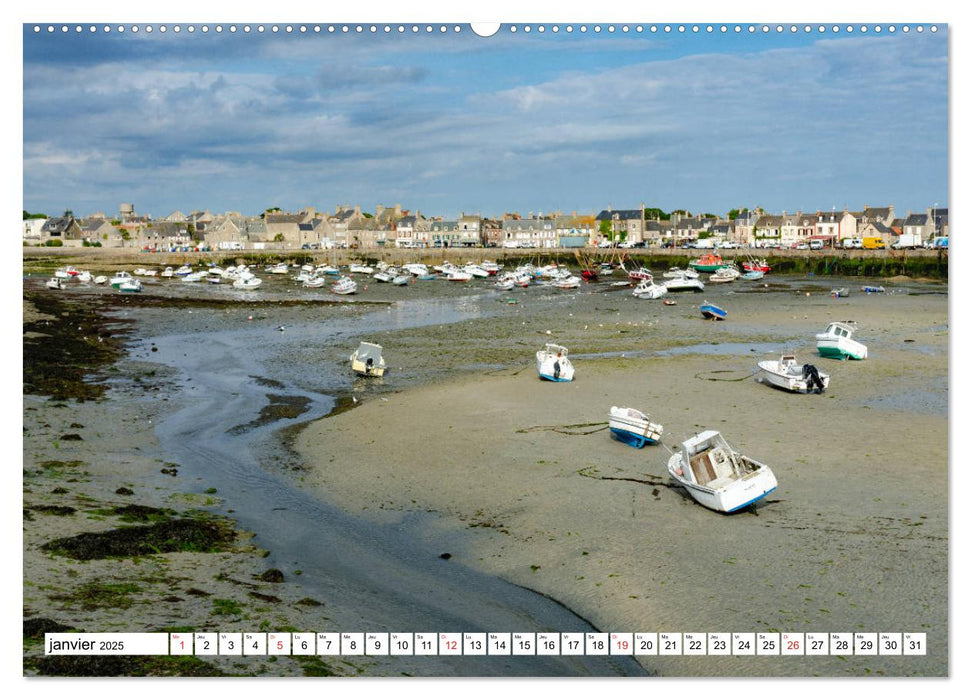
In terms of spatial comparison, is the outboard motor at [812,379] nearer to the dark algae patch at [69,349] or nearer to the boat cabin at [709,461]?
the boat cabin at [709,461]

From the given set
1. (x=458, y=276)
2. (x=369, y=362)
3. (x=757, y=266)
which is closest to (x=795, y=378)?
(x=369, y=362)

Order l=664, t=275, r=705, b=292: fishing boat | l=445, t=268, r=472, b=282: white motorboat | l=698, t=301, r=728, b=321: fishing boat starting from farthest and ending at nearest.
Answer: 1. l=445, t=268, r=472, b=282: white motorboat
2. l=664, t=275, r=705, b=292: fishing boat
3. l=698, t=301, r=728, b=321: fishing boat

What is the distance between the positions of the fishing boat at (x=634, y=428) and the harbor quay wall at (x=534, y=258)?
4277cm

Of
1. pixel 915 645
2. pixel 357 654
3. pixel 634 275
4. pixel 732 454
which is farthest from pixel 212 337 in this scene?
pixel 634 275

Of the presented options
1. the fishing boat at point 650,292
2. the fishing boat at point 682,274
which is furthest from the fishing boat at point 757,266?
the fishing boat at point 650,292

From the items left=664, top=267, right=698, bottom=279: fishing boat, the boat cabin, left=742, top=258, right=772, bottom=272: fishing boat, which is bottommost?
the boat cabin

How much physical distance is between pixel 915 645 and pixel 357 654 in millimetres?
4469

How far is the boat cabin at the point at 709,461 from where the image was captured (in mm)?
12966

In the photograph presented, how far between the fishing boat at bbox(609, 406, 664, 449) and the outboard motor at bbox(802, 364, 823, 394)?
6.41m

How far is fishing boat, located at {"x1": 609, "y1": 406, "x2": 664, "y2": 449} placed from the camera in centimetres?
1584

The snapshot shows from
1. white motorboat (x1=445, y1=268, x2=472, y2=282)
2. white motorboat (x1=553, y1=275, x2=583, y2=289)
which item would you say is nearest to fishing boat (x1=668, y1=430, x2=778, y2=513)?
white motorboat (x1=553, y1=275, x2=583, y2=289)

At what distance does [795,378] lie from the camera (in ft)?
67.4

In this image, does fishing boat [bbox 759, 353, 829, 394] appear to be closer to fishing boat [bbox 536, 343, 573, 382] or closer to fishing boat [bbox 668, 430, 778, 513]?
fishing boat [bbox 536, 343, 573, 382]

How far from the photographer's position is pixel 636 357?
1094 inches
